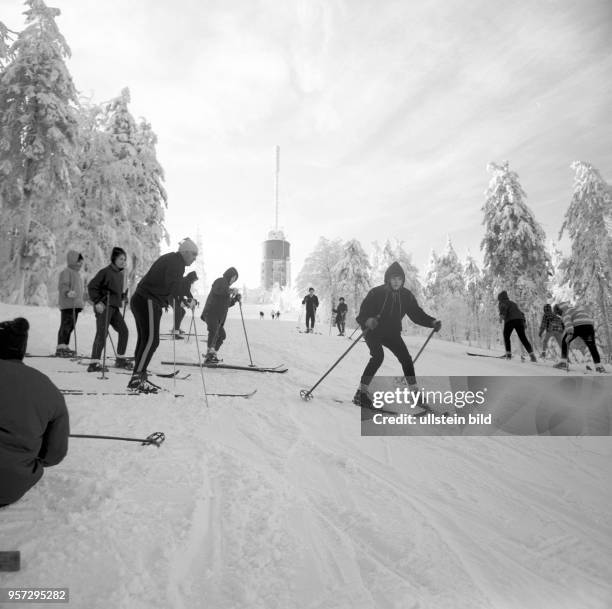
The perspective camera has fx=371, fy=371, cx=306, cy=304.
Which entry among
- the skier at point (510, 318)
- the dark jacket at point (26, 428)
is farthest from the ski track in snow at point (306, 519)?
the skier at point (510, 318)

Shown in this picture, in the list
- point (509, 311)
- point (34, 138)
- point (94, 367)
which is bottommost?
point (94, 367)

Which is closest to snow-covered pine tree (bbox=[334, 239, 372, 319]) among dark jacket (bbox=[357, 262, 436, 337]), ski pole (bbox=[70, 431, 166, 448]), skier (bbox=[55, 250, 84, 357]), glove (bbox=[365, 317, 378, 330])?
skier (bbox=[55, 250, 84, 357])

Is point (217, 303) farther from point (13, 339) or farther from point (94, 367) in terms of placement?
point (13, 339)

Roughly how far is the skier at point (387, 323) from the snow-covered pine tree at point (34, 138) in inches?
653

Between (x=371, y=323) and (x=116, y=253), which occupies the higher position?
(x=116, y=253)

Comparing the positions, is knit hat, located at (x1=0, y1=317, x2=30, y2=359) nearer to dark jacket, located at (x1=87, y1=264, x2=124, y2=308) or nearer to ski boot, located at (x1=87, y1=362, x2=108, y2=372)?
ski boot, located at (x1=87, y1=362, x2=108, y2=372)

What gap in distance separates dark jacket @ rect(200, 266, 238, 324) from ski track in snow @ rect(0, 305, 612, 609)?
13.4 feet

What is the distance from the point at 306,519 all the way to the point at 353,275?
3649 centimetres

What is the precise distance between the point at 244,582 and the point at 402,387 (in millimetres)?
5210

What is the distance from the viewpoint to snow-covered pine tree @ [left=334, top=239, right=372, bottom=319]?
1505 inches

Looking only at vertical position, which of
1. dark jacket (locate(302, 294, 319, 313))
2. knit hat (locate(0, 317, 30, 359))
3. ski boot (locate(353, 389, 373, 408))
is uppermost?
dark jacket (locate(302, 294, 319, 313))

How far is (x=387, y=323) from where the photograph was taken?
562 cm

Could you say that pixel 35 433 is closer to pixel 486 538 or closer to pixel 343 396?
pixel 486 538

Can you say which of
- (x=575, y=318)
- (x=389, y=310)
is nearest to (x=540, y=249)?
(x=575, y=318)
